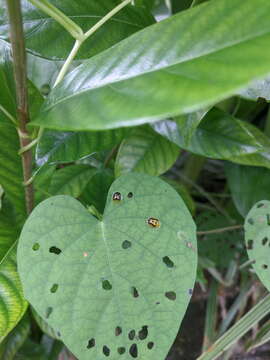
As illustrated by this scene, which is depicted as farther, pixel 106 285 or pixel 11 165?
pixel 11 165

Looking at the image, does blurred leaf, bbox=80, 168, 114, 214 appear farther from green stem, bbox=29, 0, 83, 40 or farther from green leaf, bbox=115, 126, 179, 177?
green stem, bbox=29, 0, 83, 40

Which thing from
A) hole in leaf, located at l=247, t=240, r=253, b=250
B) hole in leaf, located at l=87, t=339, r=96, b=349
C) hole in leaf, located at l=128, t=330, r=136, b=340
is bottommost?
hole in leaf, located at l=247, t=240, r=253, b=250

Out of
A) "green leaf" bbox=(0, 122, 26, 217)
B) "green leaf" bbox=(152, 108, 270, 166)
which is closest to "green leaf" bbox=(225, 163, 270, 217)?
"green leaf" bbox=(152, 108, 270, 166)

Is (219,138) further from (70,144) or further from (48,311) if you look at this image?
(48,311)

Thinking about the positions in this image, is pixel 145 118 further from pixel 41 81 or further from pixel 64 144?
pixel 41 81

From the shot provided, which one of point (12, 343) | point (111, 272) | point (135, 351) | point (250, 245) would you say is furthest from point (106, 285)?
point (12, 343)

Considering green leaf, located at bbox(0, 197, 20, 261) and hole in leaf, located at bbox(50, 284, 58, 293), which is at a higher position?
hole in leaf, located at bbox(50, 284, 58, 293)

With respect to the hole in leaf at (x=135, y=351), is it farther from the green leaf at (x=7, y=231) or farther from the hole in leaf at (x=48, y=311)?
the green leaf at (x=7, y=231)
